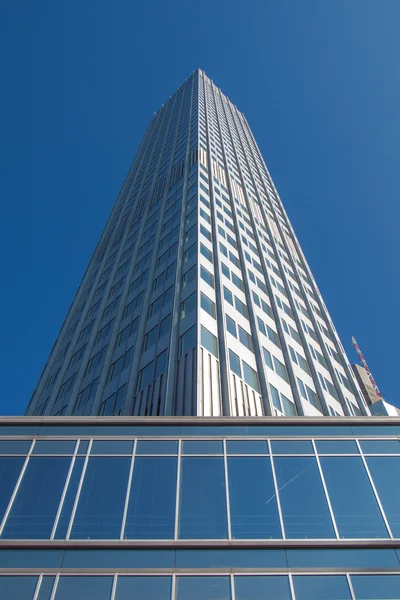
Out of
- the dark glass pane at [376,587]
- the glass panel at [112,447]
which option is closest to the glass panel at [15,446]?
the glass panel at [112,447]

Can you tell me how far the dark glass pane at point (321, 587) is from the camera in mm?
14172

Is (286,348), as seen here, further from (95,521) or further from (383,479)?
(95,521)

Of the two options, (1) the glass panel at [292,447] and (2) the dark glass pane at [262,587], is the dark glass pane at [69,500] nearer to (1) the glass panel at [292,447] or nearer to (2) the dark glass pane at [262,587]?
(2) the dark glass pane at [262,587]

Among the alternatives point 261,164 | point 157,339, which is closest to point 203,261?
point 157,339

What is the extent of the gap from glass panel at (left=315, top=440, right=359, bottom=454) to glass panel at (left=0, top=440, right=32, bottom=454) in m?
11.3

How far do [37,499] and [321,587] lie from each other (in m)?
9.65

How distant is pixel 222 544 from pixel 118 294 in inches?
1131

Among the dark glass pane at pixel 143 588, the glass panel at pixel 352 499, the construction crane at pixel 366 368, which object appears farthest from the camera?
the construction crane at pixel 366 368

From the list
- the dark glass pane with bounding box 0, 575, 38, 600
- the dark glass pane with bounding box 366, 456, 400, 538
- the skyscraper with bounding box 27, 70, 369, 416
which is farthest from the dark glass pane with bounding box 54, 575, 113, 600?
the dark glass pane with bounding box 366, 456, 400, 538

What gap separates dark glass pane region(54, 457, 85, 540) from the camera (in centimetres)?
1602

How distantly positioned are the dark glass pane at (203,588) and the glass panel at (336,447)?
6.40m

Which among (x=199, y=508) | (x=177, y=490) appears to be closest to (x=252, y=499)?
(x=199, y=508)

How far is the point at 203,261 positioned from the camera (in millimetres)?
34594

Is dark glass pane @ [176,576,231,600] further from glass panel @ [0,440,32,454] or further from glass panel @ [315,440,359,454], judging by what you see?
glass panel @ [0,440,32,454]
